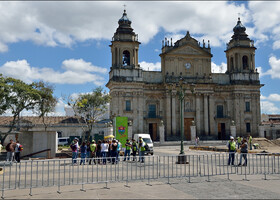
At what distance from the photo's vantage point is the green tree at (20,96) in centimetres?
2781

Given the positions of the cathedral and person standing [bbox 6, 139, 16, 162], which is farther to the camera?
the cathedral

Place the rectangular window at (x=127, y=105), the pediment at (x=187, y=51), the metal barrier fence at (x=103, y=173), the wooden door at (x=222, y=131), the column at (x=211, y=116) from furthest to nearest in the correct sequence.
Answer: the wooden door at (x=222, y=131), the column at (x=211, y=116), the pediment at (x=187, y=51), the rectangular window at (x=127, y=105), the metal barrier fence at (x=103, y=173)

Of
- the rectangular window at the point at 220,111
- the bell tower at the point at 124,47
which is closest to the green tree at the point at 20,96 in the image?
the bell tower at the point at 124,47

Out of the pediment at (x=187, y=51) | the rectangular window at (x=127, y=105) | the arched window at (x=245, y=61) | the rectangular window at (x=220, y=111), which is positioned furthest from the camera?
the arched window at (x=245, y=61)

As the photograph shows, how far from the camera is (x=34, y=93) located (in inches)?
1136

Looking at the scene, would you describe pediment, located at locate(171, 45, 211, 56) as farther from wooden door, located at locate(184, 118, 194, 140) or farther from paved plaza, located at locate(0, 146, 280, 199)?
paved plaza, located at locate(0, 146, 280, 199)

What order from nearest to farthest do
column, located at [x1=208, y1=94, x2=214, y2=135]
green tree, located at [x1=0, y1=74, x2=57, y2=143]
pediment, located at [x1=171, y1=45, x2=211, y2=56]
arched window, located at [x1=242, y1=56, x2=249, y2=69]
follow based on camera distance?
1. green tree, located at [x1=0, y1=74, x2=57, y2=143]
2. pediment, located at [x1=171, y1=45, x2=211, y2=56]
3. column, located at [x1=208, y1=94, x2=214, y2=135]
4. arched window, located at [x1=242, y1=56, x2=249, y2=69]

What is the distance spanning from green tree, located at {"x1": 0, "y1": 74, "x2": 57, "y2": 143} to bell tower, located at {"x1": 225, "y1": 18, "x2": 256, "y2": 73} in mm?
31771

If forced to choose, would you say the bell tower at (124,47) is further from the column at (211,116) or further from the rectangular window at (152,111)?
the column at (211,116)

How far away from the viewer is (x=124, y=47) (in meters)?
45.6

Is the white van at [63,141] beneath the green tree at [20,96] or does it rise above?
beneath

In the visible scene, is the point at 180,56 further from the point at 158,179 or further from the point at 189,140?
the point at 158,179

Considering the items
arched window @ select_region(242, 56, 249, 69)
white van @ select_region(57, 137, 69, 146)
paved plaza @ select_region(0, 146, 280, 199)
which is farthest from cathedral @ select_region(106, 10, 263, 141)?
paved plaza @ select_region(0, 146, 280, 199)

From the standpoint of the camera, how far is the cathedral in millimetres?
45156
